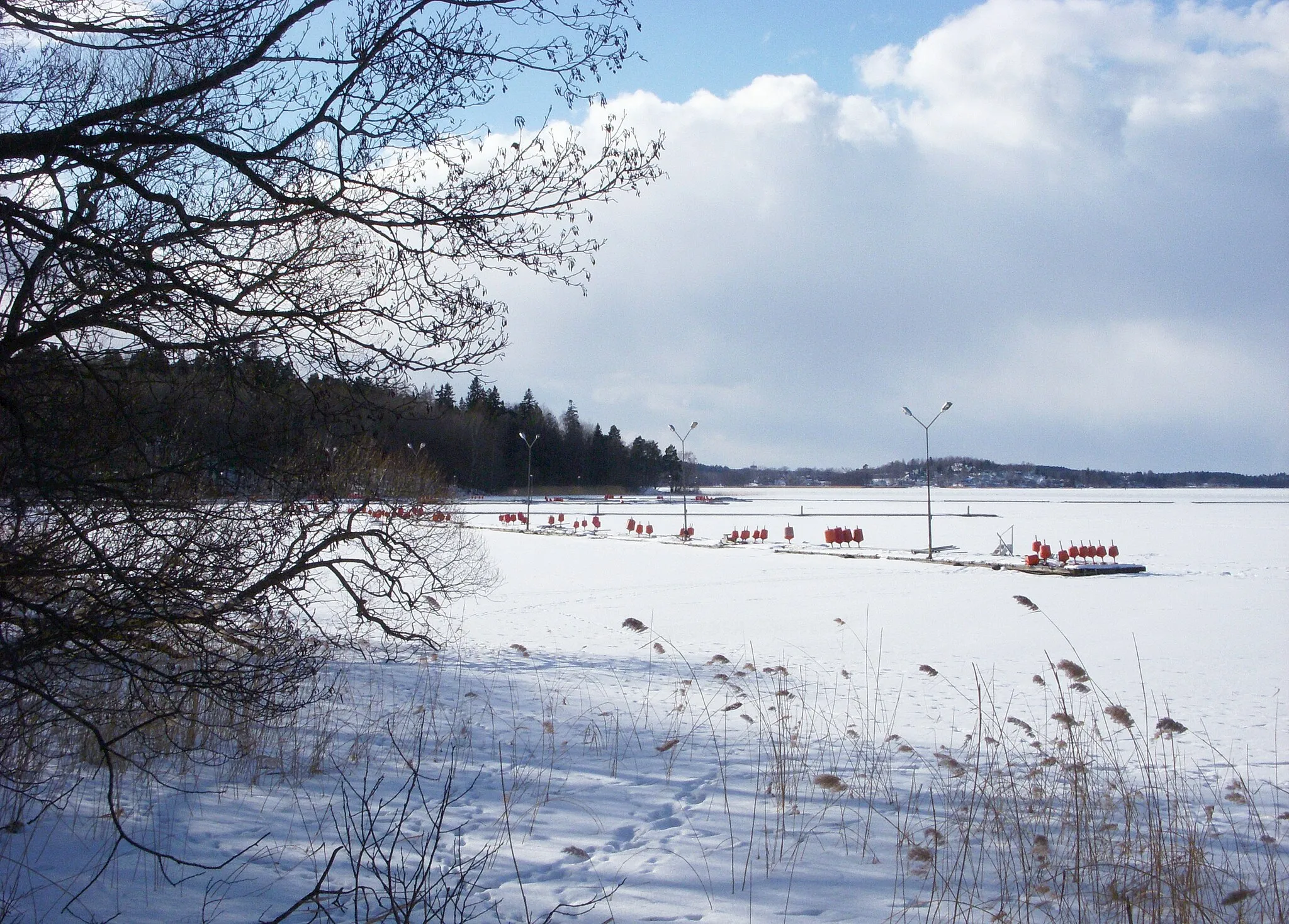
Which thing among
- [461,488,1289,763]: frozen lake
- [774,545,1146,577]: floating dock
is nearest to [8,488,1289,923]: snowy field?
[461,488,1289,763]: frozen lake

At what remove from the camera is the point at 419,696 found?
997 centimetres

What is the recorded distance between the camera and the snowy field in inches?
182

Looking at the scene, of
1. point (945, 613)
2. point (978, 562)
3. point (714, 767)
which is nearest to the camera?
point (714, 767)

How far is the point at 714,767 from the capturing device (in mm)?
7230

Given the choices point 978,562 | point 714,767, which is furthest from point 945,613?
point 714,767

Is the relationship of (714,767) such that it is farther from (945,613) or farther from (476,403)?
(945,613)

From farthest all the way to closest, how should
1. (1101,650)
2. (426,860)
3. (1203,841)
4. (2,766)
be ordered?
(1101,650) → (1203,841) → (426,860) → (2,766)

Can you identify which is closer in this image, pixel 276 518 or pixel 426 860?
pixel 426 860

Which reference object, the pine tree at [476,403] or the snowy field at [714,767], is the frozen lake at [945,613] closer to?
the snowy field at [714,767]

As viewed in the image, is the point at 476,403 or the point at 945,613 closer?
the point at 476,403

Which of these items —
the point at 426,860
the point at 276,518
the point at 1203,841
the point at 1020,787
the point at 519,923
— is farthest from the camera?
the point at 1020,787

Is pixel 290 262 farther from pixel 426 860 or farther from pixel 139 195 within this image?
pixel 426 860

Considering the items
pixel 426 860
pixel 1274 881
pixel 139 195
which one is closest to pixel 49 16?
pixel 139 195

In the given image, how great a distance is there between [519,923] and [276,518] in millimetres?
3097
